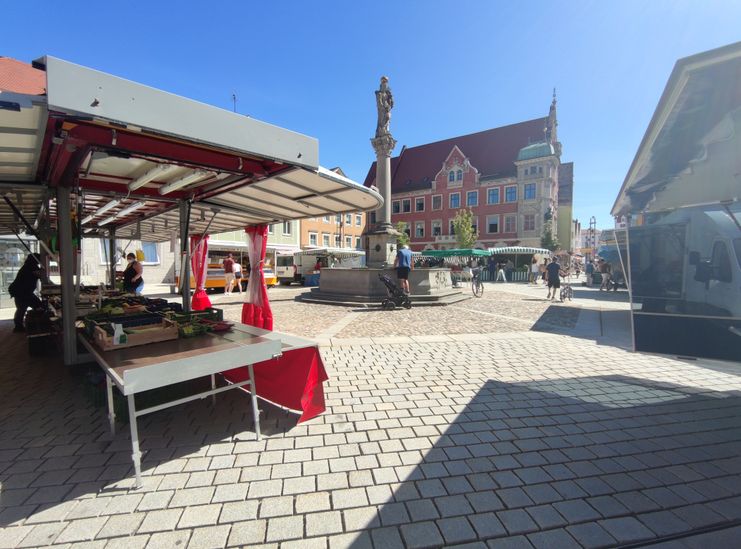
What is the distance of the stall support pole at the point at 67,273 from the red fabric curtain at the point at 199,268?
2.01 m

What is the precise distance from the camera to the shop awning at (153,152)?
207 cm

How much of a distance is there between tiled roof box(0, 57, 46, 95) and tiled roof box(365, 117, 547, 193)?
46.0m

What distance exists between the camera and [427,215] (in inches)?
1907

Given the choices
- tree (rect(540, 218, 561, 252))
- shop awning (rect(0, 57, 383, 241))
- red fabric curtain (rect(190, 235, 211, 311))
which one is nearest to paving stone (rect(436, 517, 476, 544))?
shop awning (rect(0, 57, 383, 241))

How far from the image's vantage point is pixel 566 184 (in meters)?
65.1

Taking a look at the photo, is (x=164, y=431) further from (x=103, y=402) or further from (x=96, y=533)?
(x=96, y=533)

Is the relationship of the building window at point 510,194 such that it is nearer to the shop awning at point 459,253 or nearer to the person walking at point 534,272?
the shop awning at point 459,253

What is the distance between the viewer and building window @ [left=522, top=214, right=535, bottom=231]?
39.9m

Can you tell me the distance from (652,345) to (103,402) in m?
6.57

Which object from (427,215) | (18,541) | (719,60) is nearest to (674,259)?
(719,60)

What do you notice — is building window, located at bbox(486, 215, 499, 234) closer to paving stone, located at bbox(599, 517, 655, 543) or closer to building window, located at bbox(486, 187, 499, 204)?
building window, located at bbox(486, 187, 499, 204)

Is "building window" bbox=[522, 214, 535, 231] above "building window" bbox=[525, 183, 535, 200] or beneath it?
beneath

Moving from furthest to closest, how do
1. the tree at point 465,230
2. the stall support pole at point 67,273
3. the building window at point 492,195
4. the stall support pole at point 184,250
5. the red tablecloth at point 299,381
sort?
the building window at point 492,195, the tree at point 465,230, the stall support pole at point 184,250, the stall support pole at point 67,273, the red tablecloth at point 299,381

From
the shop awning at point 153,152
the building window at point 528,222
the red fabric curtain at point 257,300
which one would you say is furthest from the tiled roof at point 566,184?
the shop awning at point 153,152
